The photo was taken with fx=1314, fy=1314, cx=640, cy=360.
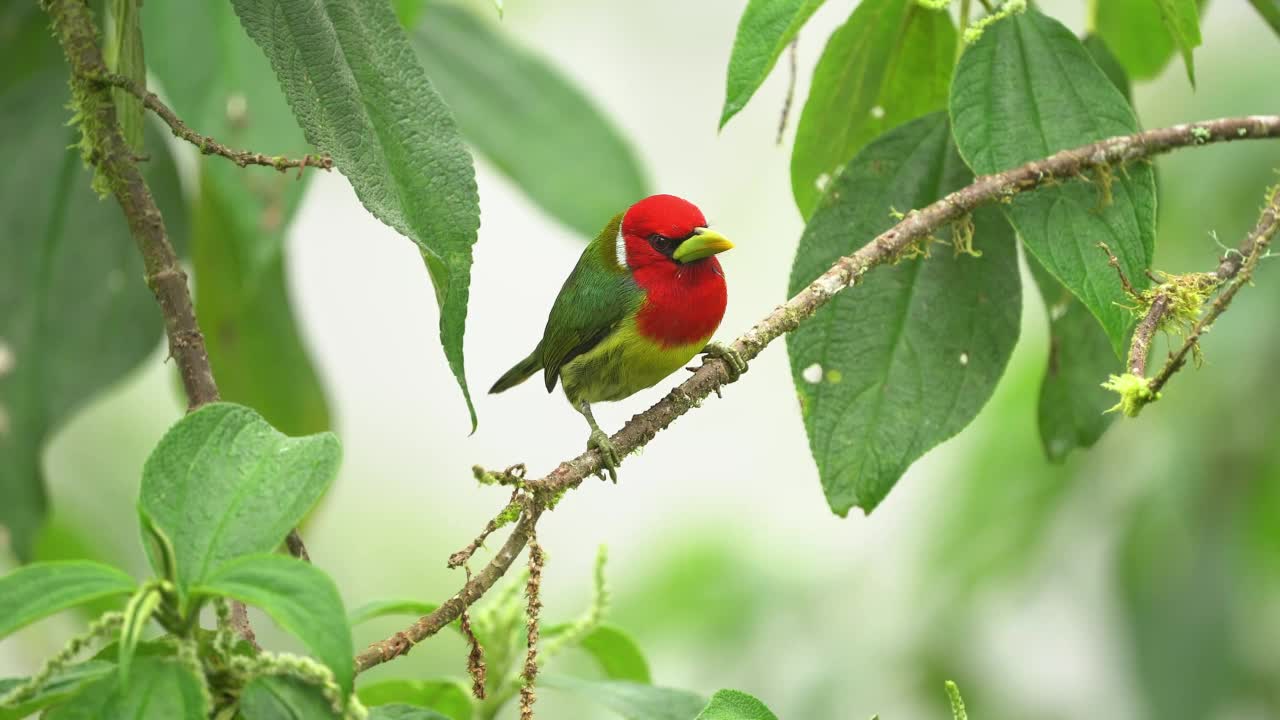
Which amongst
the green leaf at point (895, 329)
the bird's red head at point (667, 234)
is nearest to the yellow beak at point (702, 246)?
the bird's red head at point (667, 234)

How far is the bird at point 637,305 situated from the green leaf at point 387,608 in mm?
509

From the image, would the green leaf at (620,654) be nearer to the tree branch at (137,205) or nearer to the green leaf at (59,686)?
the tree branch at (137,205)

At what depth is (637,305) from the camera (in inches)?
78.5

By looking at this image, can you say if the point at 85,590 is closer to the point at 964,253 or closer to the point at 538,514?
the point at 538,514

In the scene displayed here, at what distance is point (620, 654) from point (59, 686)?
71cm

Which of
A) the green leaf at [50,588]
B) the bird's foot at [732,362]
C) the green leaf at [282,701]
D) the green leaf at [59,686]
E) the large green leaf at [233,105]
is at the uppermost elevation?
the large green leaf at [233,105]

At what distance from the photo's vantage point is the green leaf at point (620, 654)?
59.4 inches

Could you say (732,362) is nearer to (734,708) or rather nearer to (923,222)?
(923,222)

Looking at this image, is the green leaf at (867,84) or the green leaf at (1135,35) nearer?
the green leaf at (867,84)

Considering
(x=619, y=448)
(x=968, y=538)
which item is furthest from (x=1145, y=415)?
(x=619, y=448)

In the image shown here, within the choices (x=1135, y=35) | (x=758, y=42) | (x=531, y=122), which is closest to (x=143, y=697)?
(x=758, y=42)

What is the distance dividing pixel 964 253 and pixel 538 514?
0.63 m

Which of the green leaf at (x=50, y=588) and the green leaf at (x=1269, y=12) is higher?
the green leaf at (x=1269, y=12)

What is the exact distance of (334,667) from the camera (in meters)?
0.87
